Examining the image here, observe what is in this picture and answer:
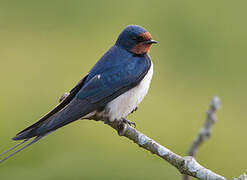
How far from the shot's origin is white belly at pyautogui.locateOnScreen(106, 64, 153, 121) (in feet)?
8.54

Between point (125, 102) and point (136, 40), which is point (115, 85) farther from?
point (136, 40)

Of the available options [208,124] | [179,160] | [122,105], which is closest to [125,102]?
[122,105]

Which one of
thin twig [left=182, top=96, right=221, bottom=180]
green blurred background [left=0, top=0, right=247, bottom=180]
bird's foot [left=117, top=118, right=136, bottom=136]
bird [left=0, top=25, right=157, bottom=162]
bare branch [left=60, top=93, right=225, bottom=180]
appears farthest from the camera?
green blurred background [left=0, top=0, right=247, bottom=180]

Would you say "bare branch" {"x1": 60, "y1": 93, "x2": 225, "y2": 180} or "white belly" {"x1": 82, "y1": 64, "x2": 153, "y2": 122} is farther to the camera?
"white belly" {"x1": 82, "y1": 64, "x2": 153, "y2": 122}

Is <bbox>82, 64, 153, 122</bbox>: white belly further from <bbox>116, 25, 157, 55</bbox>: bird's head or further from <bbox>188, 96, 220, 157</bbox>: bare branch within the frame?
<bbox>188, 96, 220, 157</bbox>: bare branch

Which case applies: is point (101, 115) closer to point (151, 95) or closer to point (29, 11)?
point (151, 95)

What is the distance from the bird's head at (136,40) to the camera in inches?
106

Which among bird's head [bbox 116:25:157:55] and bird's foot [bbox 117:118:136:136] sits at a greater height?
bird's head [bbox 116:25:157:55]

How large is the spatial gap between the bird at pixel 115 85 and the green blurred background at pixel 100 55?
2.38 feet

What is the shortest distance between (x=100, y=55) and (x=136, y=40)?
178 centimetres

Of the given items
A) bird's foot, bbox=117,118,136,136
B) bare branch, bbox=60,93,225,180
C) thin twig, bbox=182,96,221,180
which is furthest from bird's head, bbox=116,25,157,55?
thin twig, bbox=182,96,221,180

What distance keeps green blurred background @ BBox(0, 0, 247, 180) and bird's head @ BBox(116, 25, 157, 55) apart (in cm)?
81

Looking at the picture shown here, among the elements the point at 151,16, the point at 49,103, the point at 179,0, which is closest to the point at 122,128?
the point at 49,103

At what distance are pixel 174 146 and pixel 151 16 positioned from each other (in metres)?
1.59
